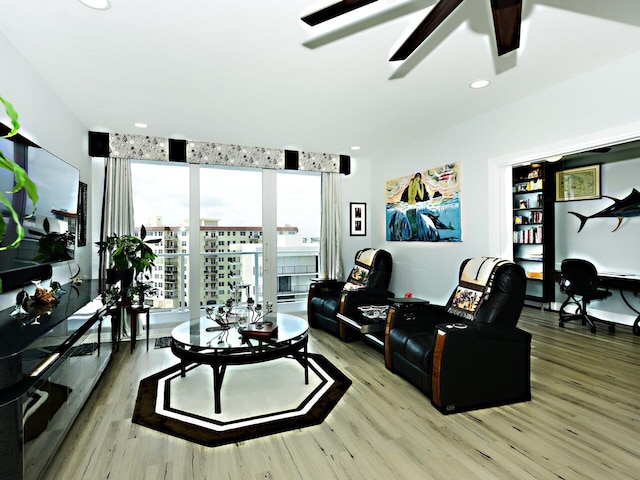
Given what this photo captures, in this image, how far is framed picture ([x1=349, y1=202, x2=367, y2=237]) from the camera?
596 centimetres

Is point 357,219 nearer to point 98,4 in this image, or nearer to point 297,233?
Answer: point 297,233

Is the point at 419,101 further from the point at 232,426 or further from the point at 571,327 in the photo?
the point at 571,327

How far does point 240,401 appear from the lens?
9.01 feet

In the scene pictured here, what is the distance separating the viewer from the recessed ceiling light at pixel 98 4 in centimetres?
202

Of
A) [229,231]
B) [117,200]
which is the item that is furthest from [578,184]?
[117,200]

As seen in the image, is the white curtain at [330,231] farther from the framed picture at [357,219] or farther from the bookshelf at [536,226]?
the bookshelf at [536,226]


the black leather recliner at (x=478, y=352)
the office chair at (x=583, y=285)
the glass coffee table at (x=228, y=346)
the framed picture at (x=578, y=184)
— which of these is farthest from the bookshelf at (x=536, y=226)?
the glass coffee table at (x=228, y=346)

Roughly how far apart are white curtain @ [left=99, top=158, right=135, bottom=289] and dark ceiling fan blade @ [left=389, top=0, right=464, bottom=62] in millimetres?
3875

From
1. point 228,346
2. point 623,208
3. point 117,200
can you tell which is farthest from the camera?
point 623,208

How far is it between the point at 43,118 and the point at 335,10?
2.83m

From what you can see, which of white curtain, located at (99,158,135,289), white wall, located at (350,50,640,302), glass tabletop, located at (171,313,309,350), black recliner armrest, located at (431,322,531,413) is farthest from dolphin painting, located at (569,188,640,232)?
white curtain, located at (99,158,135,289)

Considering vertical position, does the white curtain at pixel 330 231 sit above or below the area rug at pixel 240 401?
above

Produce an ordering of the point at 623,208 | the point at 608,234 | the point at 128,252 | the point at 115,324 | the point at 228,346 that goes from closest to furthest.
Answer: the point at 228,346
the point at 115,324
the point at 128,252
the point at 623,208
the point at 608,234

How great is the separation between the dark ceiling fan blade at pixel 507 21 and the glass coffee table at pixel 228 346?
93.0 inches
